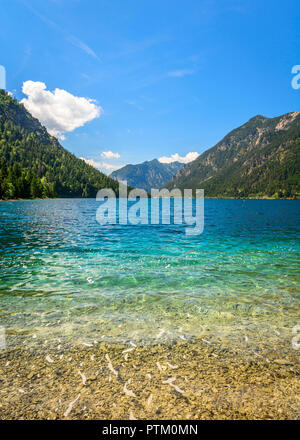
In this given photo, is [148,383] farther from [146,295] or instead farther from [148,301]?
[146,295]

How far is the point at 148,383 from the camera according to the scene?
20.2ft

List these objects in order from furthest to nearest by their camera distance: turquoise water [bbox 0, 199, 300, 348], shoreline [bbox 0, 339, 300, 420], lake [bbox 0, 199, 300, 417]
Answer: turquoise water [bbox 0, 199, 300, 348], lake [bbox 0, 199, 300, 417], shoreline [bbox 0, 339, 300, 420]

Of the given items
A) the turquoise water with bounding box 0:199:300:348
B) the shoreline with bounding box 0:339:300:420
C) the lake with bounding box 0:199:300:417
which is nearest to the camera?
the shoreline with bounding box 0:339:300:420

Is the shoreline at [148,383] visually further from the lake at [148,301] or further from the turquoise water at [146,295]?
the turquoise water at [146,295]

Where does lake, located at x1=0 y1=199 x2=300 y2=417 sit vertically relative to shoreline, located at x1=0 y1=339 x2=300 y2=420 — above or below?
below

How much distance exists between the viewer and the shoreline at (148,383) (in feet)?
17.2

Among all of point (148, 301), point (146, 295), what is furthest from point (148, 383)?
point (146, 295)

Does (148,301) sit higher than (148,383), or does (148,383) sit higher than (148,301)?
(148,383)

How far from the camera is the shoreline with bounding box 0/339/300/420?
524cm

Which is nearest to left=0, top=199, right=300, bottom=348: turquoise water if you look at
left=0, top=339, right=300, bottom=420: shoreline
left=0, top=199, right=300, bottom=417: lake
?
left=0, top=199, right=300, bottom=417: lake

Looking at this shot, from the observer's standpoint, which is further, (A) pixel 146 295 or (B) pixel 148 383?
(A) pixel 146 295

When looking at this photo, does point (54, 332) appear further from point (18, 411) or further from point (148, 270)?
point (148, 270)

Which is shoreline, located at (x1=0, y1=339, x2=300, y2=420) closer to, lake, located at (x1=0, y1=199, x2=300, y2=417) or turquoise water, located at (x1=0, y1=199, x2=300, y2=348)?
lake, located at (x1=0, y1=199, x2=300, y2=417)

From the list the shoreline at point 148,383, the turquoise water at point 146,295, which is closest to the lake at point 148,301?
the turquoise water at point 146,295
